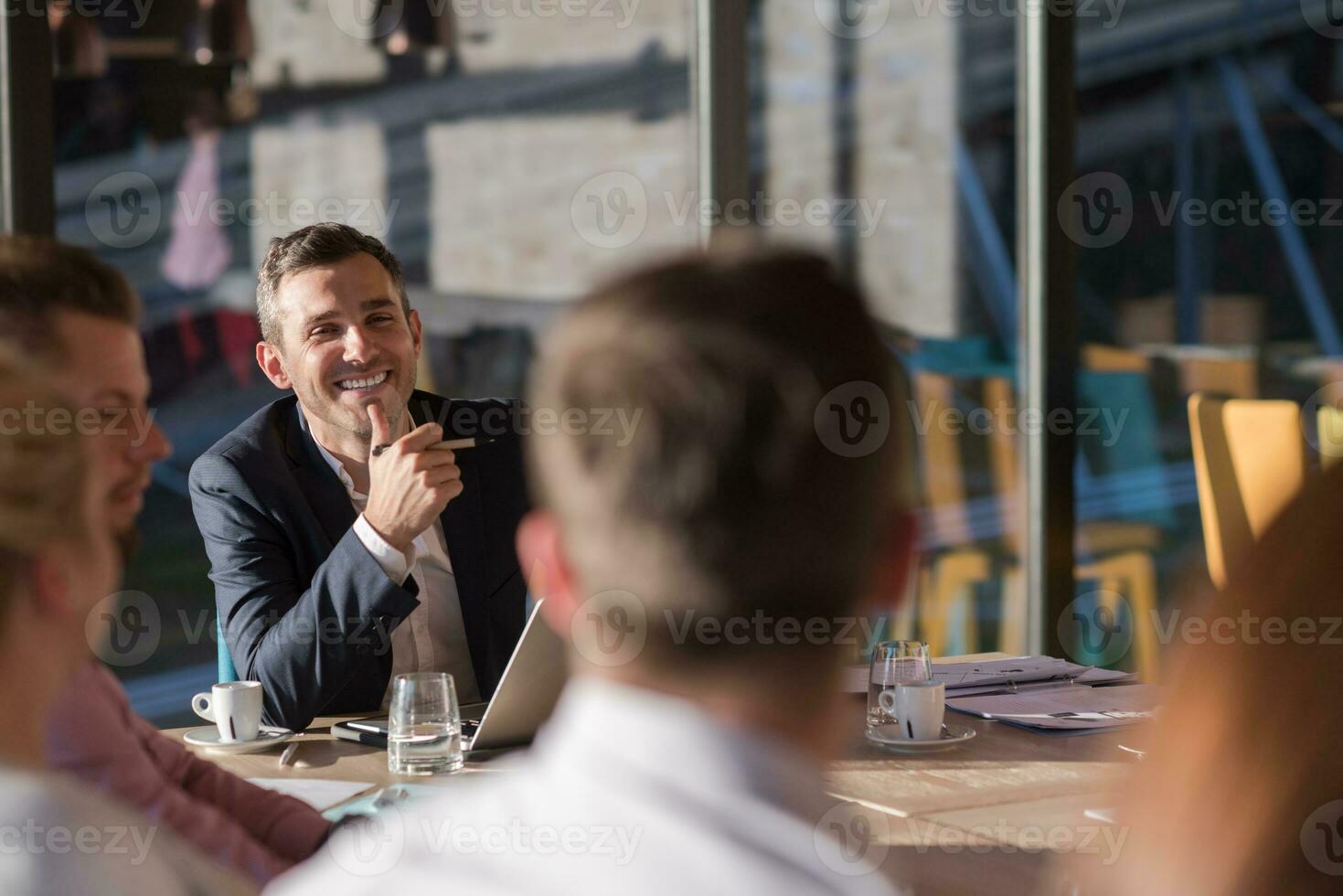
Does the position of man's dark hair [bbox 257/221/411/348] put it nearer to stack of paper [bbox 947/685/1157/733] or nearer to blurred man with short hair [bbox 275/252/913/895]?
stack of paper [bbox 947/685/1157/733]

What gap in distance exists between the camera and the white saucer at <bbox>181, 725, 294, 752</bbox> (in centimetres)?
204

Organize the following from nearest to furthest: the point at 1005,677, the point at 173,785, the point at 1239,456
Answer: the point at 173,785
the point at 1005,677
the point at 1239,456

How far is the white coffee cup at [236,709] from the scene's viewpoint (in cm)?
205

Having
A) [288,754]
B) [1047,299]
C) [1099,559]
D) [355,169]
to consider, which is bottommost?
[1099,559]

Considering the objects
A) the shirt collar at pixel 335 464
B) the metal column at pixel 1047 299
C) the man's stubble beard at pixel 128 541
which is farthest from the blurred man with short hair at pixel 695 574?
the metal column at pixel 1047 299

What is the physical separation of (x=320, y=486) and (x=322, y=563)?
0.19 metres

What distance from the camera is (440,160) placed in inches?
195

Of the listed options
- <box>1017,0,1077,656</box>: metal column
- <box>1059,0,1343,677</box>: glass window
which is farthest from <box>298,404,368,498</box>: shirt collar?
<box>1059,0,1343,677</box>: glass window

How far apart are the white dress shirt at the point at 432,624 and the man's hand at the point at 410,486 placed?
0.11 metres

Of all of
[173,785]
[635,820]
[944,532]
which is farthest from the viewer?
[944,532]

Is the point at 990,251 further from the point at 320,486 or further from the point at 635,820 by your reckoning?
the point at 635,820

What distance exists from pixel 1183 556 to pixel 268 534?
11.6 ft

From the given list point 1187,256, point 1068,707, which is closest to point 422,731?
point 1068,707

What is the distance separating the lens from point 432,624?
2.55 m
